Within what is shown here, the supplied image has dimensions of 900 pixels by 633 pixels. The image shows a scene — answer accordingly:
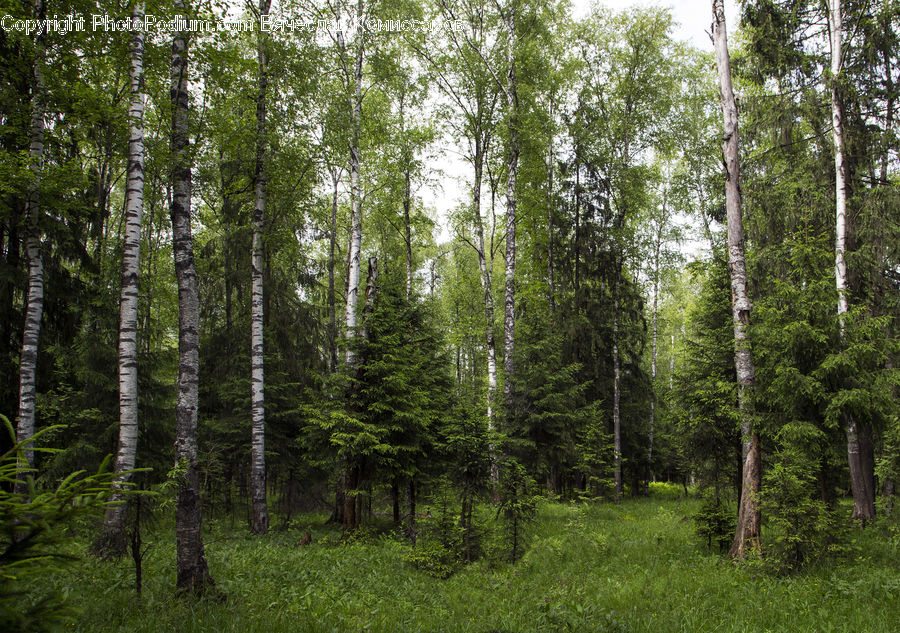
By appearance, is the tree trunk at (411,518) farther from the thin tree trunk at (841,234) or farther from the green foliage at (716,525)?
the thin tree trunk at (841,234)

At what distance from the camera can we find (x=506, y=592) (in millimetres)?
7238

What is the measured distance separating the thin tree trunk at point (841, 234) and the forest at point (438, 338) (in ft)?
0.29

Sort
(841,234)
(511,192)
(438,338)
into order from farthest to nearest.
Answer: (511,192)
(438,338)
(841,234)

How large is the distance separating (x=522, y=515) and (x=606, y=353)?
12.6m

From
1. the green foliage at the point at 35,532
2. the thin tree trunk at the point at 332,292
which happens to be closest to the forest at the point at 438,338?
the green foliage at the point at 35,532

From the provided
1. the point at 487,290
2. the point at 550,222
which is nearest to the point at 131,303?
the point at 487,290

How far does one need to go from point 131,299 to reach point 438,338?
24.1 ft

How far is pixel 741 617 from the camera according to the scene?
19.6 ft

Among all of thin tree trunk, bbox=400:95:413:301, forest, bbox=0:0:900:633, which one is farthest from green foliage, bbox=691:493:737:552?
thin tree trunk, bbox=400:95:413:301

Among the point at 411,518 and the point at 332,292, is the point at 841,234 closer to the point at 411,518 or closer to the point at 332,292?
the point at 411,518

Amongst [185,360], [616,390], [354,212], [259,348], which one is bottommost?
[616,390]

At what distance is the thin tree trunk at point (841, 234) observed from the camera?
10.9 metres

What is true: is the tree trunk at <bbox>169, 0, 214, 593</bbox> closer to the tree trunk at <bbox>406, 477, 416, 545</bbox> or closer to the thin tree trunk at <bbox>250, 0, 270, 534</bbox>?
the thin tree trunk at <bbox>250, 0, 270, 534</bbox>

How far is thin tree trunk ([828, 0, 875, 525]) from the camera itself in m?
10.9
